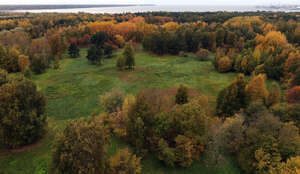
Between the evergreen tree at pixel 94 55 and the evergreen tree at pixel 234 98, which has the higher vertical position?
the evergreen tree at pixel 94 55

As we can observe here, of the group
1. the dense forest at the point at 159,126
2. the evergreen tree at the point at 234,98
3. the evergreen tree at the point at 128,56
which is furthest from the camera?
the evergreen tree at the point at 128,56

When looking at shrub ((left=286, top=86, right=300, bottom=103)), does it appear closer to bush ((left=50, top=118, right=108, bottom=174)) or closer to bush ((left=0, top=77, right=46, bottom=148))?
bush ((left=50, top=118, right=108, bottom=174))

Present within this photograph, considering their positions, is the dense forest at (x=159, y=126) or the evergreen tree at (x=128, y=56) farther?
the evergreen tree at (x=128, y=56)

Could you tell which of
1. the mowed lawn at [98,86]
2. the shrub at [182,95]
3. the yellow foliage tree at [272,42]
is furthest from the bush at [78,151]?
the yellow foliage tree at [272,42]

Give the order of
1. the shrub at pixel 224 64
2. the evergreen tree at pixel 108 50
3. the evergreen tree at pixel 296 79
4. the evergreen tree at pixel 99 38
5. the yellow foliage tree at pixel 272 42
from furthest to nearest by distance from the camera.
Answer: the evergreen tree at pixel 99 38 < the evergreen tree at pixel 108 50 < the yellow foliage tree at pixel 272 42 < the shrub at pixel 224 64 < the evergreen tree at pixel 296 79

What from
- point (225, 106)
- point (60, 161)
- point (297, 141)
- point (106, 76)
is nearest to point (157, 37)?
point (106, 76)

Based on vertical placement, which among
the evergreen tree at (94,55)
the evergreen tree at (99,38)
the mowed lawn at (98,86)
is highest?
the evergreen tree at (99,38)

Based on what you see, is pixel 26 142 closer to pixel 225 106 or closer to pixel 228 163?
pixel 228 163

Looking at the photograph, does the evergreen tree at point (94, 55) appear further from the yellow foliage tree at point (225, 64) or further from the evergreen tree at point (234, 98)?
the evergreen tree at point (234, 98)

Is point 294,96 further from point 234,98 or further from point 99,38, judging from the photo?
point 99,38
